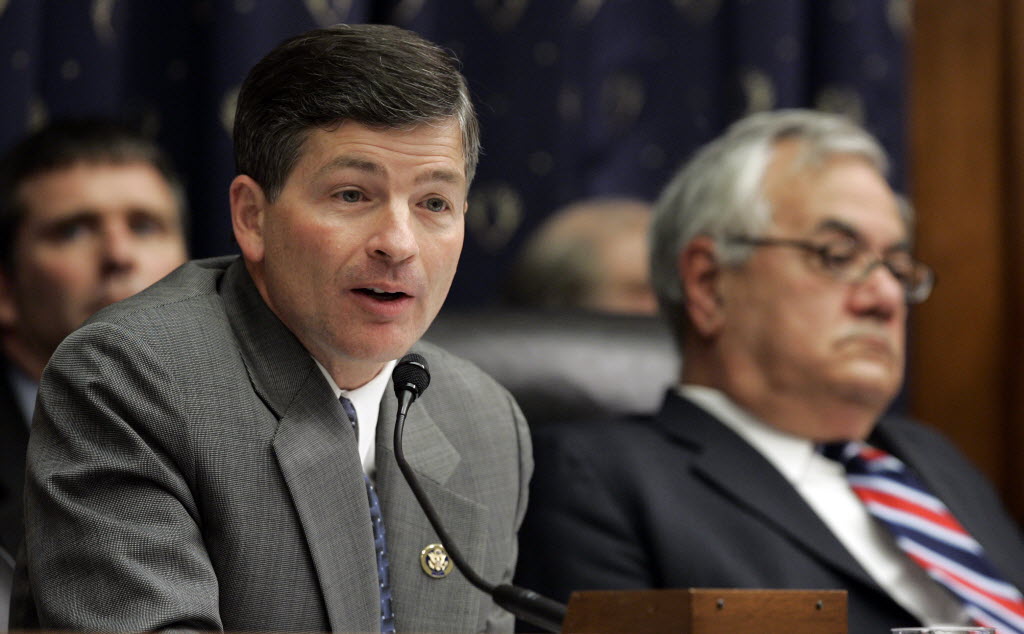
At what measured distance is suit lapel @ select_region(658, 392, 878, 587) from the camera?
1645mm

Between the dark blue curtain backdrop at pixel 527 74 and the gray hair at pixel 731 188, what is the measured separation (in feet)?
1.19

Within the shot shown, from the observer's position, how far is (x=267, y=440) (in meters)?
1.03

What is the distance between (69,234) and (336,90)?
102 cm

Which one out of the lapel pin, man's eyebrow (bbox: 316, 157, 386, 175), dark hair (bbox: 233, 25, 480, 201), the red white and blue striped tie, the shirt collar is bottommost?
the red white and blue striped tie

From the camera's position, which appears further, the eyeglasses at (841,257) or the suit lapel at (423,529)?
the eyeglasses at (841,257)

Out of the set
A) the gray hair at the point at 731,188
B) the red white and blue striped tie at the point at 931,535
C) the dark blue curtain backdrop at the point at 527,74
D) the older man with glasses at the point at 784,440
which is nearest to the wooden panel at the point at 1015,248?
the dark blue curtain backdrop at the point at 527,74

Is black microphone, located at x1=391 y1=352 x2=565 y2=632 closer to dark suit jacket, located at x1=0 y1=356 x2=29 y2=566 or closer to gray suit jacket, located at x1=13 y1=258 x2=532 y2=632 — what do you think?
gray suit jacket, located at x1=13 y1=258 x2=532 y2=632

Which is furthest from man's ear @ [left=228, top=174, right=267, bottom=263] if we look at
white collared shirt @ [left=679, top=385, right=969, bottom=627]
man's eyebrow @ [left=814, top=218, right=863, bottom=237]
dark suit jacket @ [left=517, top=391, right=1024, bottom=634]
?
man's eyebrow @ [left=814, top=218, right=863, bottom=237]

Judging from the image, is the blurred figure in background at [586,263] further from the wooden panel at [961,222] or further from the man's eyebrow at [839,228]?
the wooden panel at [961,222]

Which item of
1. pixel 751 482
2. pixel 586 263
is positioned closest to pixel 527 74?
pixel 586 263

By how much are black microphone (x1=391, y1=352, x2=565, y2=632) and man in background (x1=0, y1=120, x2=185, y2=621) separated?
2.89 feet

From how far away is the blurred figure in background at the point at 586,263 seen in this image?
241 cm

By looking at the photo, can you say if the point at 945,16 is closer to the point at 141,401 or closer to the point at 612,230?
the point at 612,230

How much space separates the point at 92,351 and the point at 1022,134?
7.37ft
